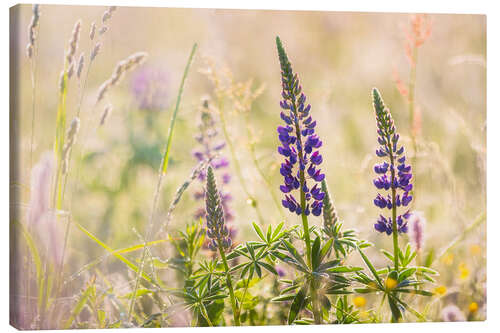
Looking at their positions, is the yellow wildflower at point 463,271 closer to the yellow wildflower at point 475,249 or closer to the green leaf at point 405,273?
the yellow wildflower at point 475,249

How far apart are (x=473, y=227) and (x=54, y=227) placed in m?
2.29

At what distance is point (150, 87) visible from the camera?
377 centimetres

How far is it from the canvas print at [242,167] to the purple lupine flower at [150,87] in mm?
10

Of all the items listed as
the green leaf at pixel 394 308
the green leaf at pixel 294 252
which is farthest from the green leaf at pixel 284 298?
the green leaf at pixel 394 308

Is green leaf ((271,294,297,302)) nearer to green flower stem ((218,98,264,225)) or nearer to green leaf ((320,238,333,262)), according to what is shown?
green leaf ((320,238,333,262))

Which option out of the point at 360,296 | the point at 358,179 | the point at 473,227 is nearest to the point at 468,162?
the point at 473,227

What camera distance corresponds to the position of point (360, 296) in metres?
3.76

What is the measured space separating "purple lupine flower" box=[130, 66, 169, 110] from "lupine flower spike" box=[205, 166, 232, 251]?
92 centimetres

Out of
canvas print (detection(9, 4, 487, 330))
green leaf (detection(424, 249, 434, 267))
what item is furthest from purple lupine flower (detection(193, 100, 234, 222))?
green leaf (detection(424, 249, 434, 267))

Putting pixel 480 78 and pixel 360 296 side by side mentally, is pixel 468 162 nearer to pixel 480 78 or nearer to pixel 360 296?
pixel 480 78

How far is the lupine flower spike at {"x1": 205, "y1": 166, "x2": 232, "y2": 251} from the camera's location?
2.96 meters

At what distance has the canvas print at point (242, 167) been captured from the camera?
10.4 ft

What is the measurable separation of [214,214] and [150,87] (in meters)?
1.10

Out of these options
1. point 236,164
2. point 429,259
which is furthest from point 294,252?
point 429,259
